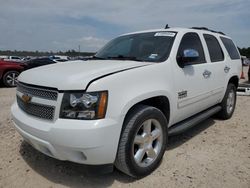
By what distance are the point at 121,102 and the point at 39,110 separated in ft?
3.00

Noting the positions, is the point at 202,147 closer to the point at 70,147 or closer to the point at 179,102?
the point at 179,102

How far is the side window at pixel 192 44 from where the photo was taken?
3795 millimetres

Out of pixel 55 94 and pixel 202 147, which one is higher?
pixel 55 94

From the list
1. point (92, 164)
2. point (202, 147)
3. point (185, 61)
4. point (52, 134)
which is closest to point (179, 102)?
point (185, 61)

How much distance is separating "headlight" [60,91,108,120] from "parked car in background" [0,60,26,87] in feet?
29.6

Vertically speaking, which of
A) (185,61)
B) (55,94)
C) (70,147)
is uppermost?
(185,61)

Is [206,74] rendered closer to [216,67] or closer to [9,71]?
[216,67]

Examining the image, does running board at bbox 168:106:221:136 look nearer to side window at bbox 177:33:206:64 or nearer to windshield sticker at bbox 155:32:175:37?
side window at bbox 177:33:206:64

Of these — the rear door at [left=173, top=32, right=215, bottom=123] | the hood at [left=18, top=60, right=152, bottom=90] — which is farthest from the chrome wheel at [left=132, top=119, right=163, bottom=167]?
the hood at [left=18, top=60, right=152, bottom=90]

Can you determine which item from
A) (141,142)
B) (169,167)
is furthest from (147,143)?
(169,167)

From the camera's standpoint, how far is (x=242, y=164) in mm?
3434

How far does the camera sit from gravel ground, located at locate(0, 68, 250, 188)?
295 cm

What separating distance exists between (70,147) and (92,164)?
32 centimetres

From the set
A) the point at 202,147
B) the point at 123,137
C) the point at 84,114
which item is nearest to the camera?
the point at 84,114
